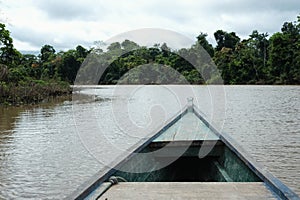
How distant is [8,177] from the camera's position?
13.8 feet

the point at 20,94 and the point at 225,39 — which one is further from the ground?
the point at 225,39

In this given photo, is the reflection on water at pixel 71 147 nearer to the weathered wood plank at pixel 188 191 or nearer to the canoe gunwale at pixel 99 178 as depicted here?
the canoe gunwale at pixel 99 178

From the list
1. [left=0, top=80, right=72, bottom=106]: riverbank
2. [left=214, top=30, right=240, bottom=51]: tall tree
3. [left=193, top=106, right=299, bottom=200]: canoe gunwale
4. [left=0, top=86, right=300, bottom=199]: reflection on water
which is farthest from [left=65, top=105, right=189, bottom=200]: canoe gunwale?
[left=214, top=30, right=240, bottom=51]: tall tree

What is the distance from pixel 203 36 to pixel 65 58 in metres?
15.0

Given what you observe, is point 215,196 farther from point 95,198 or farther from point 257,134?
point 257,134

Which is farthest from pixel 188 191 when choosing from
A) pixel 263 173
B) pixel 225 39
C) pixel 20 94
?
pixel 225 39

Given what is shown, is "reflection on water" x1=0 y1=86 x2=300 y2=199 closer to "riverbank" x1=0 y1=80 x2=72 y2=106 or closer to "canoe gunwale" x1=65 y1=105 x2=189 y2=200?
"canoe gunwale" x1=65 y1=105 x2=189 y2=200

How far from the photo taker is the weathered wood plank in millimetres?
1955

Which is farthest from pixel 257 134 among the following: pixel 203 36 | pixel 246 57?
pixel 203 36

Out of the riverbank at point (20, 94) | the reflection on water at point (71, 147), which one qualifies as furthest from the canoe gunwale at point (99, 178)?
the riverbank at point (20, 94)

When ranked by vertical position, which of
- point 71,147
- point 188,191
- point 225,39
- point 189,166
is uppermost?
point 225,39

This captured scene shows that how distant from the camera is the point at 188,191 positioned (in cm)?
205

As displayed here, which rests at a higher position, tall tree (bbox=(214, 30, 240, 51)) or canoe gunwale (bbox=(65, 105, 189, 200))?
tall tree (bbox=(214, 30, 240, 51))

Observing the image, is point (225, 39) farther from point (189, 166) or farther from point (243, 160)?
point (243, 160)
